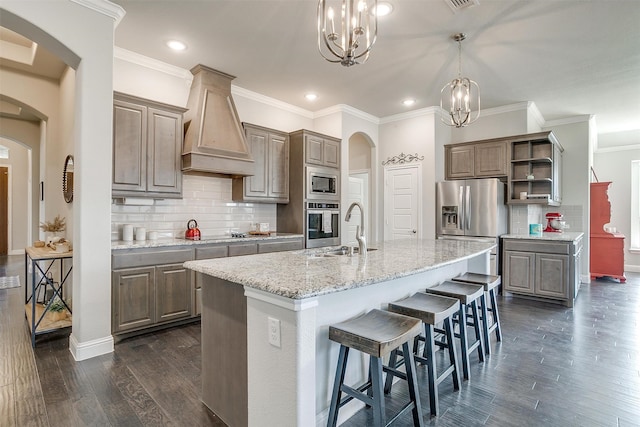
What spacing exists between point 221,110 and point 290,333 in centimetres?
337

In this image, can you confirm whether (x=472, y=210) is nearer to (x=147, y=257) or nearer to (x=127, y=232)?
(x=147, y=257)

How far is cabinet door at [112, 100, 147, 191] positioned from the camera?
3.26 m

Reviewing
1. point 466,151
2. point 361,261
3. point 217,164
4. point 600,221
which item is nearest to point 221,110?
point 217,164

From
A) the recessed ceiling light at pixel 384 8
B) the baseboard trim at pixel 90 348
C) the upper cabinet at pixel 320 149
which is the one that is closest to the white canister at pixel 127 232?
the baseboard trim at pixel 90 348

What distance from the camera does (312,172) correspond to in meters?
4.87

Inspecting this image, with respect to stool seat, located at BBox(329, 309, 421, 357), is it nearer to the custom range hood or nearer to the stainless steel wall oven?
the custom range hood

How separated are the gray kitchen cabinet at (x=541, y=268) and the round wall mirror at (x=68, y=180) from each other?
5.63 m

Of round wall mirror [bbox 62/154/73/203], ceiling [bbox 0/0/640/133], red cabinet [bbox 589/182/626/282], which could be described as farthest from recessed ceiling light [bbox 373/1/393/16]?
red cabinet [bbox 589/182/626/282]

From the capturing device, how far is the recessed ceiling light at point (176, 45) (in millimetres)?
3396

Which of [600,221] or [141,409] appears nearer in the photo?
[141,409]

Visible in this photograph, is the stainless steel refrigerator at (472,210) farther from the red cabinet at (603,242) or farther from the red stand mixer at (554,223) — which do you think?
the red cabinet at (603,242)

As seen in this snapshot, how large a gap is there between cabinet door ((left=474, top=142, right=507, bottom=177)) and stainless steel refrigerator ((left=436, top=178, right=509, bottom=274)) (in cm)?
26

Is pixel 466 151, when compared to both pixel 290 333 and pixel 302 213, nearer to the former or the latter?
pixel 302 213

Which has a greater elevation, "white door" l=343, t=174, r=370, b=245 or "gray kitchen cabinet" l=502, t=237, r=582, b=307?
"white door" l=343, t=174, r=370, b=245
